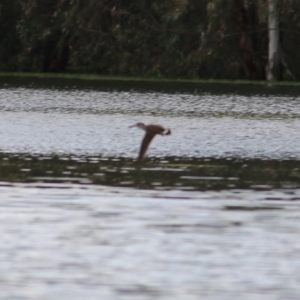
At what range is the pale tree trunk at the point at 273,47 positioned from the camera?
97.2ft

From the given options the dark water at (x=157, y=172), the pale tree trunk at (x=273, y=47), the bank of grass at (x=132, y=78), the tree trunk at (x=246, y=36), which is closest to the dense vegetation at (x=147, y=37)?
the tree trunk at (x=246, y=36)

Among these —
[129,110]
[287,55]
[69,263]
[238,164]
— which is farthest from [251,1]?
[69,263]

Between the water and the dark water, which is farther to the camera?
the dark water

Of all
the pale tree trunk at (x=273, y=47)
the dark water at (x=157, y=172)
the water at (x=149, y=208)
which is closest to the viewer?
the water at (x=149, y=208)

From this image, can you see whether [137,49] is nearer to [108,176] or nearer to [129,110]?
[129,110]

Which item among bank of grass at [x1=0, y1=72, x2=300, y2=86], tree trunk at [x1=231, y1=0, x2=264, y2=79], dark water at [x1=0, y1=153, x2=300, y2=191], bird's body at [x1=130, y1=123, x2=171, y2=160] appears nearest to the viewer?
dark water at [x1=0, y1=153, x2=300, y2=191]

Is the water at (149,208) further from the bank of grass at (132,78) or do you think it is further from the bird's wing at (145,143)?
the bank of grass at (132,78)

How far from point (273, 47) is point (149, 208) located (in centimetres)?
2113

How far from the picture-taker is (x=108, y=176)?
1161cm

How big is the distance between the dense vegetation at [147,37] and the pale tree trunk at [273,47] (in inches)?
8.7

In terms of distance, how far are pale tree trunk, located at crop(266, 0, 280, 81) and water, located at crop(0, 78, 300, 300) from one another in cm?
1068

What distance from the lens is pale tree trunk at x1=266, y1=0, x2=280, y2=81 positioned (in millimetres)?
29625

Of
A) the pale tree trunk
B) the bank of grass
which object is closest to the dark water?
the pale tree trunk

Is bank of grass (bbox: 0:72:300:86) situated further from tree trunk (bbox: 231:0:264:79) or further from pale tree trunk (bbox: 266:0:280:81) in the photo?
tree trunk (bbox: 231:0:264:79)
